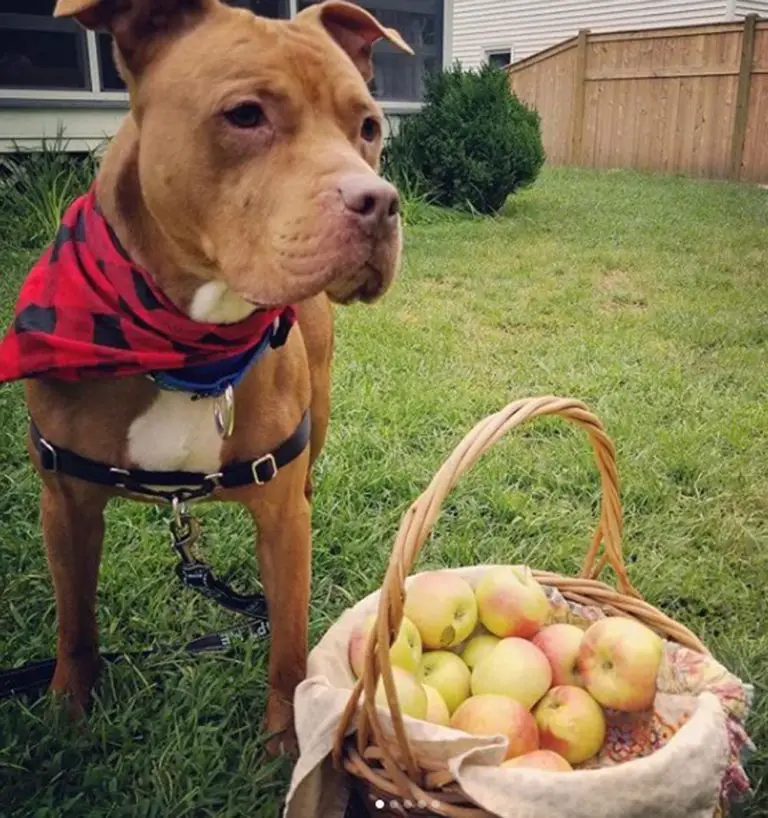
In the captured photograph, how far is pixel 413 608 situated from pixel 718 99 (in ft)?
44.6

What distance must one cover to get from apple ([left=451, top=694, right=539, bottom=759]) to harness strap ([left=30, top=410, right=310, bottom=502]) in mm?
627

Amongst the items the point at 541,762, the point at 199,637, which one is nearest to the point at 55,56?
the point at 199,637

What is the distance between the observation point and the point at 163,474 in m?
1.91

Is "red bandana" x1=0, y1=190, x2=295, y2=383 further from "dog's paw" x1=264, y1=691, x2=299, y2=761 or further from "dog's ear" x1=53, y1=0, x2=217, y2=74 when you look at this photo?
"dog's paw" x1=264, y1=691, x2=299, y2=761

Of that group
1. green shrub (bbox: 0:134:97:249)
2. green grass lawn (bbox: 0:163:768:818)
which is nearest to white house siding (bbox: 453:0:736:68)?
green shrub (bbox: 0:134:97:249)

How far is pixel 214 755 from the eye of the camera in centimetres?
206

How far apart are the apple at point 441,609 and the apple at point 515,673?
100 millimetres

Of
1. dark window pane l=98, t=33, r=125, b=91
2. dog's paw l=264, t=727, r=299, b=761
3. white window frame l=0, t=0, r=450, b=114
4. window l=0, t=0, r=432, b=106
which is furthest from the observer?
dark window pane l=98, t=33, r=125, b=91

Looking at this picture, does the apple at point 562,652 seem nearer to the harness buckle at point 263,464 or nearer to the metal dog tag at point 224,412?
the harness buckle at point 263,464

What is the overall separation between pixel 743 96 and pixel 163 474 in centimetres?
1349

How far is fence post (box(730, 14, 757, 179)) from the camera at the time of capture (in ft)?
43.0

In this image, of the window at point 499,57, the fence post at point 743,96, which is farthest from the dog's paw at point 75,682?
the window at point 499,57

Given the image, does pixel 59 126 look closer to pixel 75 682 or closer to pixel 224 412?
pixel 75 682

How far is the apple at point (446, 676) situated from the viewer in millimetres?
1928
